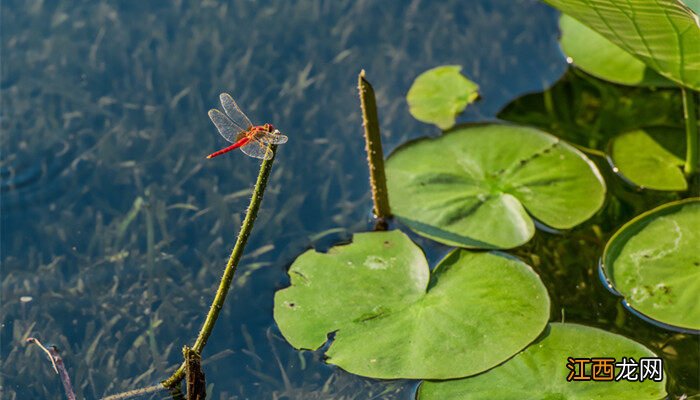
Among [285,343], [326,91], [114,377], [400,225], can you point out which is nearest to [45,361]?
[114,377]

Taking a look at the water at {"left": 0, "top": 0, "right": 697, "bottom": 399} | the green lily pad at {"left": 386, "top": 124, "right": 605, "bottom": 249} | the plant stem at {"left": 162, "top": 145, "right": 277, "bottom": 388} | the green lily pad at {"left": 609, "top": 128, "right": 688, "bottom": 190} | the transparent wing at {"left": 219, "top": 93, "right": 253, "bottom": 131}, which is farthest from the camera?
the green lily pad at {"left": 609, "top": 128, "right": 688, "bottom": 190}

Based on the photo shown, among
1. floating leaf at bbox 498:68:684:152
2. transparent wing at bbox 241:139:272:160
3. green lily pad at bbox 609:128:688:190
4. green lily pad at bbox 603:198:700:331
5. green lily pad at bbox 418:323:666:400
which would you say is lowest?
green lily pad at bbox 418:323:666:400

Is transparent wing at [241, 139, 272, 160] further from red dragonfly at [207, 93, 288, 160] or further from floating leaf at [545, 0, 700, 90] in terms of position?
floating leaf at [545, 0, 700, 90]

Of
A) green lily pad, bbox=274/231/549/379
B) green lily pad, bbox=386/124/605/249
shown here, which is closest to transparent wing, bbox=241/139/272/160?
green lily pad, bbox=274/231/549/379

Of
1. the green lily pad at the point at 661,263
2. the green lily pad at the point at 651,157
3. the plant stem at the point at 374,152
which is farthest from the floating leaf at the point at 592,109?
the plant stem at the point at 374,152

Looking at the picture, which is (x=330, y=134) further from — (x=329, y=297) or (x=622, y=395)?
(x=622, y=395)

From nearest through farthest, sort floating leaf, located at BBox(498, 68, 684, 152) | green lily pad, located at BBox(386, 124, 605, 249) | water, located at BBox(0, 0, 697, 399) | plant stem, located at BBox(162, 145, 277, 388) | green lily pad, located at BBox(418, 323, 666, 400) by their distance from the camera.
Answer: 1. plant stem, located at BBox(162, 145, 277, 388)
2. green lily pad, located at BBox(418, 323, 666, 400)
3. water, located at BBox(0, 0, 697, 399)
4. green lily pad, located at BBox(386, 124, 605, 249)
5. floating leaf, located at BBox(498, 68, 684, 152)
